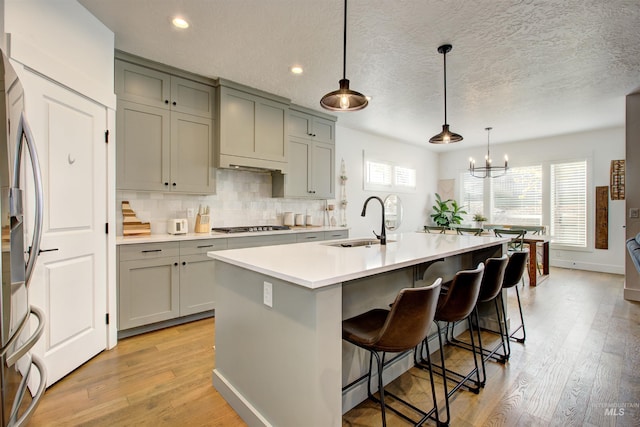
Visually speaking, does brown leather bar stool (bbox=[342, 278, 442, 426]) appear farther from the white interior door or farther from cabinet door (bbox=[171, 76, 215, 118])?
cabinet door (bbox=[171, 76, 215, 118])

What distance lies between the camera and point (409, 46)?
2.75m

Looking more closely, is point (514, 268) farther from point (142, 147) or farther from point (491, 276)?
point (142, 147)

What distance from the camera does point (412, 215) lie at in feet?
23.4

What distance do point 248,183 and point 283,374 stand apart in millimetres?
3044

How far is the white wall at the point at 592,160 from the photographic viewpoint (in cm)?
542

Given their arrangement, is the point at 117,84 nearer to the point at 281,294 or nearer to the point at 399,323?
the point at 281,294

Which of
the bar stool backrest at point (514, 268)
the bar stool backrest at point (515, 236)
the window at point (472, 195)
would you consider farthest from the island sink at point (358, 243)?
the window at point (472, 195)

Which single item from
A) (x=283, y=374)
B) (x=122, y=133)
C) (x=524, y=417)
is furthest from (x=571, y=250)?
(x=122, y=133)

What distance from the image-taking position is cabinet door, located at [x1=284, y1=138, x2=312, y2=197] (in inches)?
168

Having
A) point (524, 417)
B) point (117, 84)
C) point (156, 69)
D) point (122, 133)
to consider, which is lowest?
point (524, 417)

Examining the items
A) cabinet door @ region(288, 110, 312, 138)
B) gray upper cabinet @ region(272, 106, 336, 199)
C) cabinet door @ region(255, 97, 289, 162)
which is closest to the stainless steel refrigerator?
cabinet door @ region(255, 97, 289, 162)

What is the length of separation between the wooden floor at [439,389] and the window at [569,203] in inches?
132

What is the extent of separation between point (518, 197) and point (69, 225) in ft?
24.5

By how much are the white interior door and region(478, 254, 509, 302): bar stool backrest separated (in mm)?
2949
